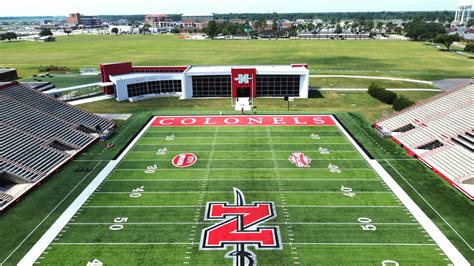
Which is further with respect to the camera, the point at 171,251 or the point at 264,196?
the point at 264,196

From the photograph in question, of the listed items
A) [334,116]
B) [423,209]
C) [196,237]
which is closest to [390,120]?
[334,116]

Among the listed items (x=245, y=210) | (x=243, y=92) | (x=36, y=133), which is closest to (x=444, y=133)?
(x=245, y=210)

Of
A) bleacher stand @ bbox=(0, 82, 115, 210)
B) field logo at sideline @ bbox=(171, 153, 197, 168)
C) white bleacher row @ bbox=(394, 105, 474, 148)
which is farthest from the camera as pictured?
white bleacher row @ bbox=(394, 105, 474, 148)

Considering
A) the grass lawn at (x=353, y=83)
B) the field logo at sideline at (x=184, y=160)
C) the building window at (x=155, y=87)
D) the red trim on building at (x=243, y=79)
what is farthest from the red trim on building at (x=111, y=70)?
the grass lawn at (x=353, y=83)

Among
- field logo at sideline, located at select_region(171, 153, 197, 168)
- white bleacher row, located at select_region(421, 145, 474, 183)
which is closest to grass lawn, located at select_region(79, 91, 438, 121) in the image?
white bleacher row, located at select_region(421, 145, 474, 183)

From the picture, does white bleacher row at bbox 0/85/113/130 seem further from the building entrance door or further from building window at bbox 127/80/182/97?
the building entrance door

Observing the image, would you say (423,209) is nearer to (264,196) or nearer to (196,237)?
(264,196)
